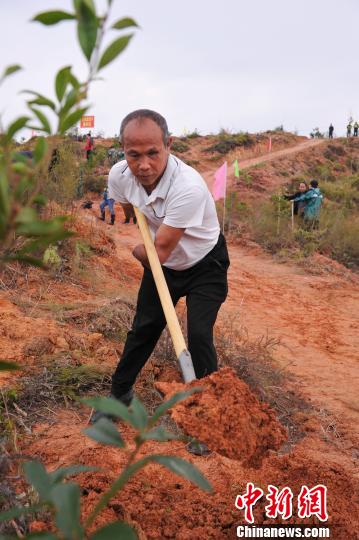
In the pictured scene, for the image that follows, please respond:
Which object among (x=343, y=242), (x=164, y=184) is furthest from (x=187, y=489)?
(x=343, y=242)

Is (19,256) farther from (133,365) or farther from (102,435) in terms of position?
(133,365)

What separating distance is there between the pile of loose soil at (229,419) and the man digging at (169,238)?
17.6 inches

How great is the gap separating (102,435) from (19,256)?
22cm

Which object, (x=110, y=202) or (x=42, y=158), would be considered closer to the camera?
(x=42, y=158)

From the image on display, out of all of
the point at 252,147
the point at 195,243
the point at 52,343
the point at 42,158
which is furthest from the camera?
the point at 252,147

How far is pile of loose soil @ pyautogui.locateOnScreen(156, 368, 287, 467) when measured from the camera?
1.77 meters

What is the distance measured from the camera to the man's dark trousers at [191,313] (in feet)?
7.66

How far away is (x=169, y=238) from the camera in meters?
2.17

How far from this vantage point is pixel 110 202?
11.1 metres

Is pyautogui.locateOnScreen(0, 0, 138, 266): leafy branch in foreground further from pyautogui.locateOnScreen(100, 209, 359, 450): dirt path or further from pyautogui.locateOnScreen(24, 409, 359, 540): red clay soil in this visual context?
pyautogui.locateOnScreen(100, 209, 359, 450): dirt path

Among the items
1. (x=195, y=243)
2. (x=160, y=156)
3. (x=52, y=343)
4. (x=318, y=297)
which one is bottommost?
(x=318, y=297)

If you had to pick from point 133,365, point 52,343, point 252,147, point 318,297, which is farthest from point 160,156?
point 252,147

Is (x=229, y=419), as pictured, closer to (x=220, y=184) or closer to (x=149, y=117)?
(x=149, y=117)
